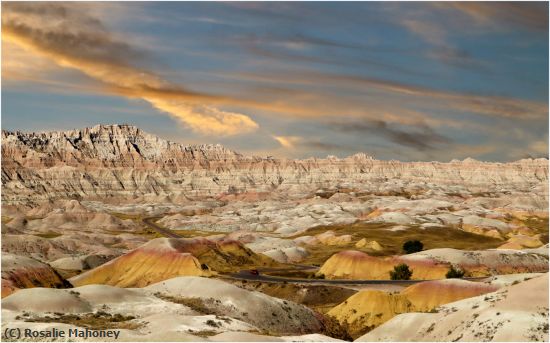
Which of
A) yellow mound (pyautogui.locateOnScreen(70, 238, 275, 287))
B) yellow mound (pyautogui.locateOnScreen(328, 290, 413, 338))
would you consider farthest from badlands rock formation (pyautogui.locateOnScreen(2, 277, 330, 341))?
yellow mound (pyautogui.locateOnScreen(70, 238, 275, 287))

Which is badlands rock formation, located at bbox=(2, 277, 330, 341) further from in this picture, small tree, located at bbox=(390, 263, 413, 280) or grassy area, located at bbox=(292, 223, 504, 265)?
grassy area, located at bbox=(292, 223, 504, 265)

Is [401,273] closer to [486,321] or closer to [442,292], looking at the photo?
[442,292]

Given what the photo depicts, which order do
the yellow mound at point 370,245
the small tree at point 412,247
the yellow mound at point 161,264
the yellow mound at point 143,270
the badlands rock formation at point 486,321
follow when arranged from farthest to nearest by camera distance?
the yellow mound at point 370,245, the small tree at point 412,247, the yellow mound at point 161,264, the yellow mound at point 143,270, the badlands rock formation at point 486,321

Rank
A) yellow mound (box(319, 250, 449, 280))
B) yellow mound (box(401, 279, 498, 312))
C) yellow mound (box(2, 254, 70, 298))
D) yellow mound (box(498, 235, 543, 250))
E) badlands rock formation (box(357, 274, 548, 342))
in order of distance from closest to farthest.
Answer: badlands rock formation (box(357, 274, 548, 342)), yellow mound (box(401, 279, 498, 312)), yellow mound (box(2, 254, 70, 298)), yellow mound (box(319, 250, 449, 280)), yellow mound (box(498, 235, 543, 250))

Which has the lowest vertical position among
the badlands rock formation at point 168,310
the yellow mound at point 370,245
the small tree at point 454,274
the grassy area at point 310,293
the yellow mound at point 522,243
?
the grassy area at point 310,293

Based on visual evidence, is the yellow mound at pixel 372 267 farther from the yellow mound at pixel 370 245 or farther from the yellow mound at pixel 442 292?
the yellow mound at pixel 370 245

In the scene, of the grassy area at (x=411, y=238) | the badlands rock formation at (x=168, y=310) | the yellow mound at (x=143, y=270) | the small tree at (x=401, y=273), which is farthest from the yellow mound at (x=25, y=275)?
the grassy area at (x=411, y=238)
